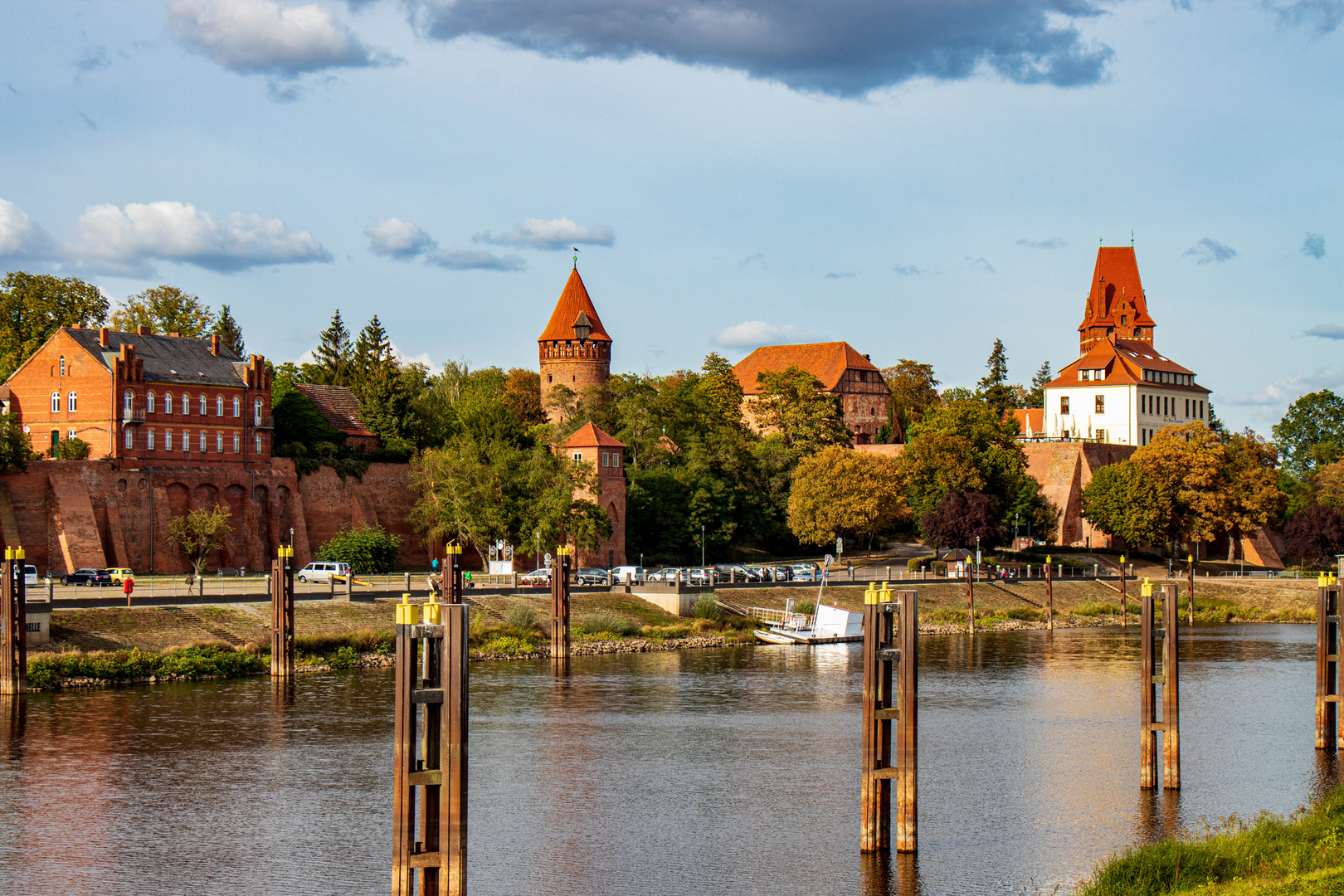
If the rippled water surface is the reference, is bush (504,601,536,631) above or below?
above

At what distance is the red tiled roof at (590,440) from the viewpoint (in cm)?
7181

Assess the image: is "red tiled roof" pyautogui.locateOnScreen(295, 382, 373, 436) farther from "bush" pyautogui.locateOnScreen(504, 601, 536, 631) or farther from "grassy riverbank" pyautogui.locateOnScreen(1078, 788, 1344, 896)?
"grassy riverbank" pyautogui.locateOnScreen(1078, 788, 1344, 896)

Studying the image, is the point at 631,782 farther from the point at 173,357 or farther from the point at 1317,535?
the point at 1317,535

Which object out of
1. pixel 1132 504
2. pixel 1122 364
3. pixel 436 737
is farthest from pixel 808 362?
pixel 436 737

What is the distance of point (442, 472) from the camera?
230ft

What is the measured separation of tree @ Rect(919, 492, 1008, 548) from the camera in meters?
74.9

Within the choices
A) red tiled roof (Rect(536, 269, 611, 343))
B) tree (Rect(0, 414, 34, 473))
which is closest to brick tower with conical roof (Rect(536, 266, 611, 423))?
red tiled roof (Rect(536, 269, 611, 343))

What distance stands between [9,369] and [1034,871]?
64.2 m

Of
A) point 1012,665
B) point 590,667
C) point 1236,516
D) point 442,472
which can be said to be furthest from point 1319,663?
point 1236,516

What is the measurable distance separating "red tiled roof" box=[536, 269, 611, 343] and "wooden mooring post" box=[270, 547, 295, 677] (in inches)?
2142

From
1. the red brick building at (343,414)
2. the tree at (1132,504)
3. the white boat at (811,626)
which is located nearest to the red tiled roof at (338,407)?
the red brick building at (343,414)

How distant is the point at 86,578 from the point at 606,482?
26.0m

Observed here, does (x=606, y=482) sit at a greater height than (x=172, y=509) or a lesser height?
greater

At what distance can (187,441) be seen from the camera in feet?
224
